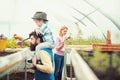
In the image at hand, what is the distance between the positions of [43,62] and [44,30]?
0.28 meters

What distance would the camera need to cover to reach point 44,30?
7.52 feet

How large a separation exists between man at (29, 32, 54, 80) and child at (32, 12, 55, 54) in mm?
33

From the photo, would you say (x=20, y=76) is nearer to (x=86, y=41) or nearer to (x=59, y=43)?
(x=59, y=43)

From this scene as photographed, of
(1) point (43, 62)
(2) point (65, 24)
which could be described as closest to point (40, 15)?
(2) point (65, 24)

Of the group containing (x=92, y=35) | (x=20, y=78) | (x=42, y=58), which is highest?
Result: (x=92, y=35)

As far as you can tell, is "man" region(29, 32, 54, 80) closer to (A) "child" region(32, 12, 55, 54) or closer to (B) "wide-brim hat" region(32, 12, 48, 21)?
(A) "child" region(32, 12, 55, 54)

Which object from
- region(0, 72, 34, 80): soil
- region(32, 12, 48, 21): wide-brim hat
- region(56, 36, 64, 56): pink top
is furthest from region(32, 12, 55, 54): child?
region(0, 72, 34, 80): soil

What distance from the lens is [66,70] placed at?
245 centimetres

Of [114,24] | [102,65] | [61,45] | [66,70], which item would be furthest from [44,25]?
[102,65]

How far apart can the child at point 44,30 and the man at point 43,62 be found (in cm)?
3

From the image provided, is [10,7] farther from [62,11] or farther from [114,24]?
[114,24]

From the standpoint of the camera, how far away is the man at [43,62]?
2.21 metres

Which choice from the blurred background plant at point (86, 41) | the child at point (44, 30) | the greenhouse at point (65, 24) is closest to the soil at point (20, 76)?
the greenhouse at point (65, 24)

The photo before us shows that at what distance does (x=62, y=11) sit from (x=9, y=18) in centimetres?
47
